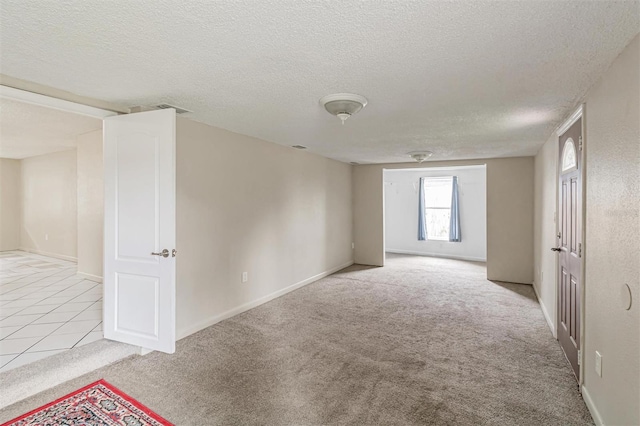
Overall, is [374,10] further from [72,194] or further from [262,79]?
[72,194]

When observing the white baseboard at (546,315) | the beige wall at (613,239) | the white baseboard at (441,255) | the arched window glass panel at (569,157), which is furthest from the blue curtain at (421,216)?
the beige wall at (613,239)

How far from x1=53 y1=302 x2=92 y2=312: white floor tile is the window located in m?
7.72

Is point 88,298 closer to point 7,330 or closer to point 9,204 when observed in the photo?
point 7,330

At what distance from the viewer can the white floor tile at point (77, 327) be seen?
3.33 m

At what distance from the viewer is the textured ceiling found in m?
3.90

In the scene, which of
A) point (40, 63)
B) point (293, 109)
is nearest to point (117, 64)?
point (40, 63)

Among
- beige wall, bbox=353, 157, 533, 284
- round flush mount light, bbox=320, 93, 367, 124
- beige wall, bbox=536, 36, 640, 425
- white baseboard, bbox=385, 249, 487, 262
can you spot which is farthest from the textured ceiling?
white baseboard, bbox=385, 249, 487, 262

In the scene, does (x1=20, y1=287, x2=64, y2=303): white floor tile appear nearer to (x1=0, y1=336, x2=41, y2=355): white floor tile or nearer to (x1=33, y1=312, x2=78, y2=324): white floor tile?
(x1=33, y1=312, x2=78, y2=324): white floor tile

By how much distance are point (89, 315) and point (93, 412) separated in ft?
6.45

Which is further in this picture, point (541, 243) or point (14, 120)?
point (541, 243)

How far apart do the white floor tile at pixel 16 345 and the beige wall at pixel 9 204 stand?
7.02m

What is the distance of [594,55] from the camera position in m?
1.92

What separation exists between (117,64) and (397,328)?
3.56 meters

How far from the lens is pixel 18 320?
3.62 meters
